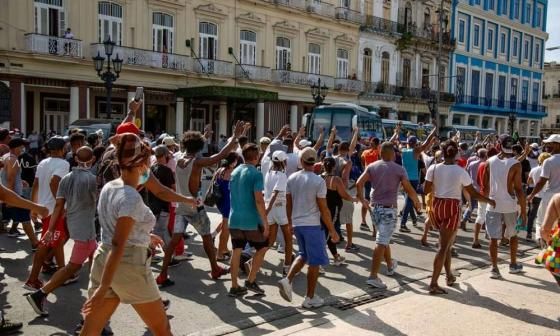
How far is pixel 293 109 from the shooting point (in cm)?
3209

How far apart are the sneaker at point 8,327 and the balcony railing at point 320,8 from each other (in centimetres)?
2865

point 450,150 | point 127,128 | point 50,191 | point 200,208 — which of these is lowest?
point 200,208

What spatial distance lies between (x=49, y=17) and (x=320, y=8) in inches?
624

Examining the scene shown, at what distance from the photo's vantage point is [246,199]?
6.31 meters

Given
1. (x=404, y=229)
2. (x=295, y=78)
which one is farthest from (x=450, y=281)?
(x=295, y=78)

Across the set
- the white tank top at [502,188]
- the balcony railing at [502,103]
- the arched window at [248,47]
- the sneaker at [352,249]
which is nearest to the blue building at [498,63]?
the balcony railing at [502,103]

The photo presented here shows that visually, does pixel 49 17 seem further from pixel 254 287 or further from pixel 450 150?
pixel 450 150

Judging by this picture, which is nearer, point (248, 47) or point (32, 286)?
point (32, 286)

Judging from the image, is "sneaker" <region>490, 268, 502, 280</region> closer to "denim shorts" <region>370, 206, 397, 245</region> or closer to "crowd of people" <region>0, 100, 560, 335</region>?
"crowd of people" <region>0, 100, 560, 335</region>

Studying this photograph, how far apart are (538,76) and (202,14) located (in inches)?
1614

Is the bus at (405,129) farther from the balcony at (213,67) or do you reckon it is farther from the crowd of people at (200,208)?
the crowd of people at (200,208)

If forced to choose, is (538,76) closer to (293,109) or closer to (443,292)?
(293,109)

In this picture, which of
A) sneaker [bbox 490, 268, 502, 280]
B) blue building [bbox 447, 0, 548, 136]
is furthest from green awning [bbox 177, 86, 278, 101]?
blue building [bbox 447, 0, 548, 136]

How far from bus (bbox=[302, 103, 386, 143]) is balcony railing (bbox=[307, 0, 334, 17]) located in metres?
10.4
